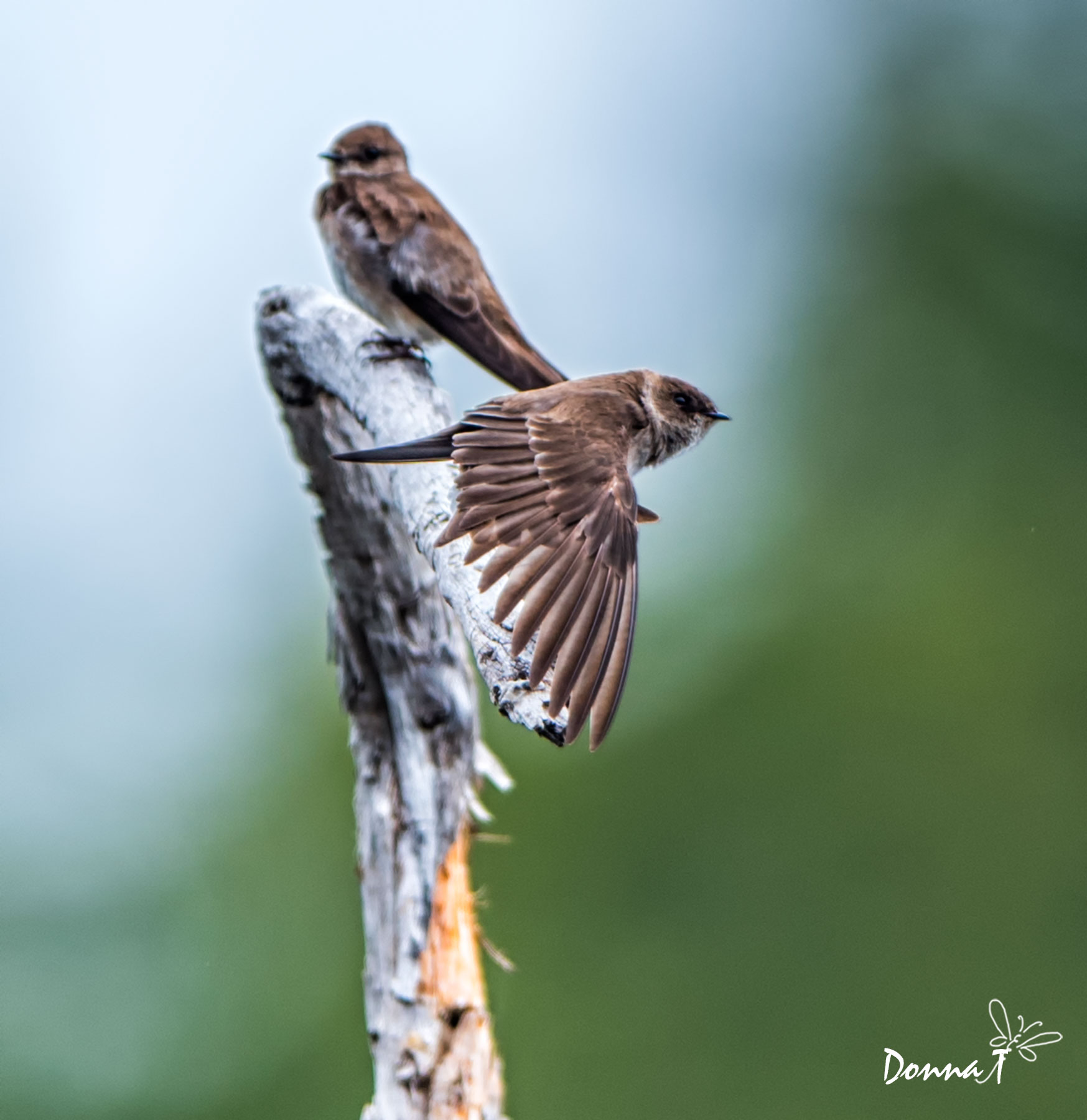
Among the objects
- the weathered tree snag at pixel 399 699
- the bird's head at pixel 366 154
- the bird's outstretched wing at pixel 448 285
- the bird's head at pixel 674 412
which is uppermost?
the bird's head at pixel 366 154

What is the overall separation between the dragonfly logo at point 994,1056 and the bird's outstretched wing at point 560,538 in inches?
179

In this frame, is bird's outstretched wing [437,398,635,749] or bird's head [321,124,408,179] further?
bird's head [321,124,408,179]

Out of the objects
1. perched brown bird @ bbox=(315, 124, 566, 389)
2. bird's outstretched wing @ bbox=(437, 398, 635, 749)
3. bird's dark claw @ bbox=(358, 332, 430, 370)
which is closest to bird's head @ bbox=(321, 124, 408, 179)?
perched brown bird @ bbox=(315, 124, 566, 389)

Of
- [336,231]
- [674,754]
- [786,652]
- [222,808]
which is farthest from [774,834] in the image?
[336,231]

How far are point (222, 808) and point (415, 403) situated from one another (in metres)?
7.06

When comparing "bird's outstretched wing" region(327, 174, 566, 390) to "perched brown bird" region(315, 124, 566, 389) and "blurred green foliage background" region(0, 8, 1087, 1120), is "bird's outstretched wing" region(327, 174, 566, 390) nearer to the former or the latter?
"perched brown bird" region(315, 124, 566, 389)

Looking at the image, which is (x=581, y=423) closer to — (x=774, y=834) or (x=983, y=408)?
(x=774, y=834)

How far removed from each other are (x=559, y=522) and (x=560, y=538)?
8cm

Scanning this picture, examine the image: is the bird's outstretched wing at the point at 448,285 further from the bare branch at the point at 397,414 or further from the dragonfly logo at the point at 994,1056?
the dragonfly logo at the point at 994,1056

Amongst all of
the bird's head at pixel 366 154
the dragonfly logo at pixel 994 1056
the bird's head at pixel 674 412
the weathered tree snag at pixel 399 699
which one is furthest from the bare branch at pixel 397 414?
the dragonfly logo at pixel 994 1056

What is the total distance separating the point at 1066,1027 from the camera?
24.1 ft

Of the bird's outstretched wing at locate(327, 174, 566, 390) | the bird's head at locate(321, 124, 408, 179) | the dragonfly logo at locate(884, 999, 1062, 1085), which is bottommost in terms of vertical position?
the dragonfly logo at locate(884, 999, 1062, 1085)

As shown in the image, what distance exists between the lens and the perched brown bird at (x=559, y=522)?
2518 millimetres

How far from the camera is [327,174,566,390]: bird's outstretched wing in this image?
4.42 metres
